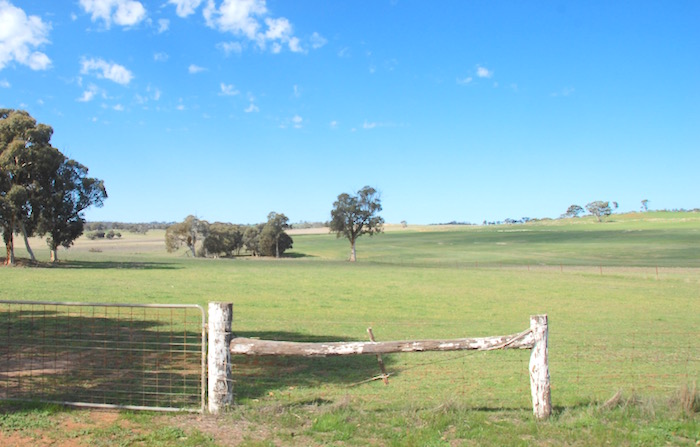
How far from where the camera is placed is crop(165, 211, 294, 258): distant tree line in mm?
89562

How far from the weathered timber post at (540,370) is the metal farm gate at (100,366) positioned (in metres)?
4.49

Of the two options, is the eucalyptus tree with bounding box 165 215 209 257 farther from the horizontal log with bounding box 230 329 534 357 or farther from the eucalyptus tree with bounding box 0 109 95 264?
the horizontal log with bounding box 230 329 534 357

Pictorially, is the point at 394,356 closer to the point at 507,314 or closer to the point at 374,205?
the point at 507,314

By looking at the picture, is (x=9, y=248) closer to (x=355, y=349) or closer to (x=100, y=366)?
(x=100, y=366)

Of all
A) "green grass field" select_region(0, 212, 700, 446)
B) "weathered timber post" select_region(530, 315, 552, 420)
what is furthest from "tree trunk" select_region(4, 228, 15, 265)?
"weathered timber post" select_region(530, 315, 552, 420)

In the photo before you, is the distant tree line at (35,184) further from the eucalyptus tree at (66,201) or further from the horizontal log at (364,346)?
the horizontal log at (364,346)

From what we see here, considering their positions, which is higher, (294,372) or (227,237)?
(227,237)

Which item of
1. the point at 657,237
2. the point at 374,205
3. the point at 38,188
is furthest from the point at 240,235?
the point at 657,237

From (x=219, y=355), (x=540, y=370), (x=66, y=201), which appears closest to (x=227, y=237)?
(x=66, y=201)

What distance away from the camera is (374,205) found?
87188 mm

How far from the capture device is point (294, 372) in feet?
37.0

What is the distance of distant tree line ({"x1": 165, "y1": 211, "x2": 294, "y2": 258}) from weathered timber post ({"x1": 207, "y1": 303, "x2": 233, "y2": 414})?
8616 cm

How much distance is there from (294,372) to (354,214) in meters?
75.1

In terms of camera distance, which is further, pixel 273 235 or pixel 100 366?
pixel 273 235
